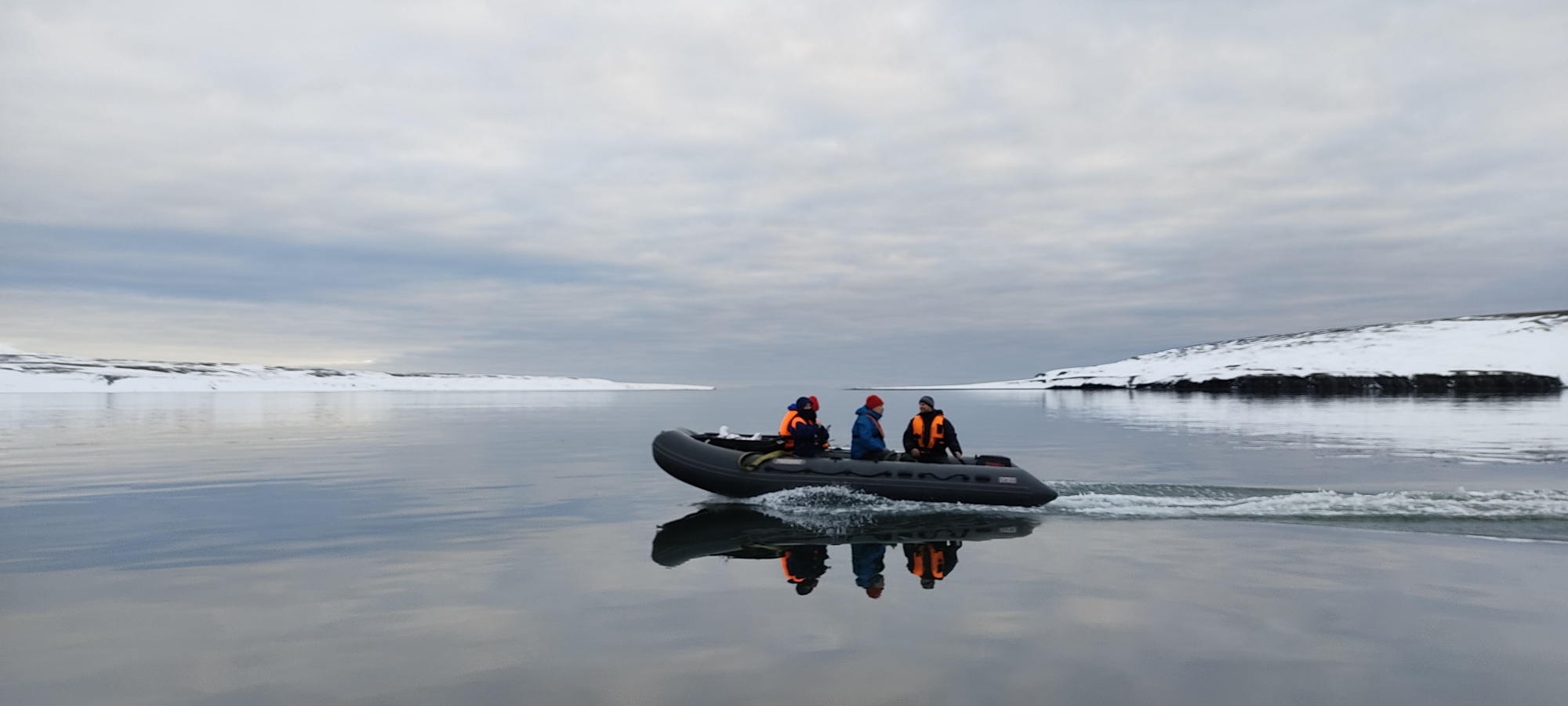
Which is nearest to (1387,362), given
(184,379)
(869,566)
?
(869,566)

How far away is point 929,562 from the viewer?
10586mm

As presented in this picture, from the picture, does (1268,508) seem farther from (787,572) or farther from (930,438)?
(787,572)

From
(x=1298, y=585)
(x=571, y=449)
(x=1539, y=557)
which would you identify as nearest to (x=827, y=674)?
(x=1298, y=585)

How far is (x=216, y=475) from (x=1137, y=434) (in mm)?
31817

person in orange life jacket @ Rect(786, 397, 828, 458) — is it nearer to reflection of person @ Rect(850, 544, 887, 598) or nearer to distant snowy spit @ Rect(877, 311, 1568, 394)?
reflection of person @ Rect(850, 544, 887, 598)

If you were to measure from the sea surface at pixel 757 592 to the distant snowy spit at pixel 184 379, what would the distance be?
11796 centimetres

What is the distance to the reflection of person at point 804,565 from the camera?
31.1ft

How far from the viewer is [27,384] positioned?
107000 millimetres

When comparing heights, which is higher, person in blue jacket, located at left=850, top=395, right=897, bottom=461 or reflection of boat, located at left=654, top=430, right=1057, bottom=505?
person in blue jacket, located at left=850, top=395, right=897, bottom=461

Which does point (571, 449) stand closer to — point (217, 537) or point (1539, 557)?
point (217, 537)

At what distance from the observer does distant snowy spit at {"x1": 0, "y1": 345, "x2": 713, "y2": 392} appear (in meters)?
110

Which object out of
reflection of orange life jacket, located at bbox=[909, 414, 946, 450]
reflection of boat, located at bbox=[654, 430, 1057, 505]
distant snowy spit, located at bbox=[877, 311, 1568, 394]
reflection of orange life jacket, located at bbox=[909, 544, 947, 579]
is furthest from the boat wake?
distant snowy spit, located at bbox=[877, 311, 1568, 394]

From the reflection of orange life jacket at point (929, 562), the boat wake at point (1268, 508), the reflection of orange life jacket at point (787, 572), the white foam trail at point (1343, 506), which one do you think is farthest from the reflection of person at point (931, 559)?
the white foam trail at point (1343, 506)

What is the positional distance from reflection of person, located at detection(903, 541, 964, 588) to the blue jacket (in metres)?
3.93
